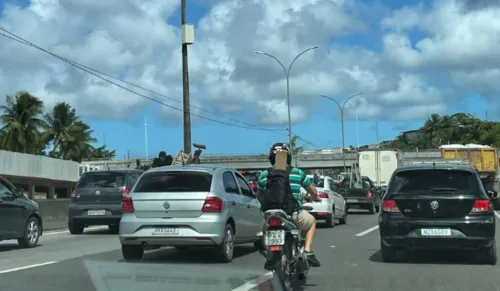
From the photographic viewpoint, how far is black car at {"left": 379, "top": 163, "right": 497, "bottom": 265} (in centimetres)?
1034

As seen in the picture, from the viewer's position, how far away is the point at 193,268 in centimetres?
989

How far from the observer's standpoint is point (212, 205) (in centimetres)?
1038

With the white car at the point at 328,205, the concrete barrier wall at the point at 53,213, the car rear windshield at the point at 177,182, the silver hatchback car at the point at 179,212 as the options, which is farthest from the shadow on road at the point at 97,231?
the car rear windshield at the point at 177,182

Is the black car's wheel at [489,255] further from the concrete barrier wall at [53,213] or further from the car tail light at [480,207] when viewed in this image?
the concrete barrier wall at [53,213]

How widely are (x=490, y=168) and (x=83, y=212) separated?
23.2 meters

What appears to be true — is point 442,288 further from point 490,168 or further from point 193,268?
point 490,168

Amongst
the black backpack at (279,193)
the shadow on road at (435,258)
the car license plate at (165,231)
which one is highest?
the black backpack at (279,193)

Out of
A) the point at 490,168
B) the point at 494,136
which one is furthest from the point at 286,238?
the point at 494,136

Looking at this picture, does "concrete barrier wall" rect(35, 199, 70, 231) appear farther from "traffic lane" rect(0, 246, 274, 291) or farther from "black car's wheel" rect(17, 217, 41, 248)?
"traffic lane" rect(0, 246, 274, 291)

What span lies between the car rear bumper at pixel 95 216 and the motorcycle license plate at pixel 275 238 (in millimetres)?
10142

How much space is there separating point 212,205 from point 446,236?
3.71m

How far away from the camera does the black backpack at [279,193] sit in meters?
7.97

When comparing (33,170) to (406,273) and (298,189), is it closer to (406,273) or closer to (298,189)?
(406,273)

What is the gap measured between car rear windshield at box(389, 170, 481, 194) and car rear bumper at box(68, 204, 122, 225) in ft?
28.2
